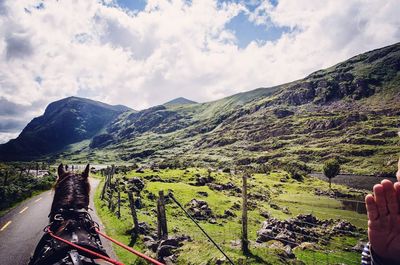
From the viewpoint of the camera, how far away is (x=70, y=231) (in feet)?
19.5

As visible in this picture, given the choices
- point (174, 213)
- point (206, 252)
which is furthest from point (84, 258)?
point (174, 213)

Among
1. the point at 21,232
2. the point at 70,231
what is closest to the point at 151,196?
the point at 21,232

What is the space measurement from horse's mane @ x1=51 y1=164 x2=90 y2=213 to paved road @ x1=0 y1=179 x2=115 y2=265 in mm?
8395

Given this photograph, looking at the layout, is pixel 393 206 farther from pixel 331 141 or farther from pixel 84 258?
pixel 331 141

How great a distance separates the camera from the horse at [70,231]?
509 centimetres

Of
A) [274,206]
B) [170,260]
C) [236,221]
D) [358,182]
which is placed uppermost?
[170,260]

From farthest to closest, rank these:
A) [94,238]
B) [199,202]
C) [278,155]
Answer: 1. [278,155]
2. [199,202]
3. [94,238]

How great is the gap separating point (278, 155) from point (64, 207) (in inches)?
7305

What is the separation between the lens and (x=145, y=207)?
1270 inches

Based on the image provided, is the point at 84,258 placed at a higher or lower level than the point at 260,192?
higher

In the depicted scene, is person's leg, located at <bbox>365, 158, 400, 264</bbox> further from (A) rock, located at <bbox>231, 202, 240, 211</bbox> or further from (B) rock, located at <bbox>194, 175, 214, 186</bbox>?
(B) rock, located at <bbox>194, 175, 214, 186</bbox>

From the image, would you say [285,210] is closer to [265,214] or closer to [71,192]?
[265,214]

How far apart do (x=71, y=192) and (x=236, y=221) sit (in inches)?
1127

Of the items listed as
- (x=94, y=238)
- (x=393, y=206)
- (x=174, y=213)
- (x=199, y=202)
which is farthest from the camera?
(x=199, y=202)
